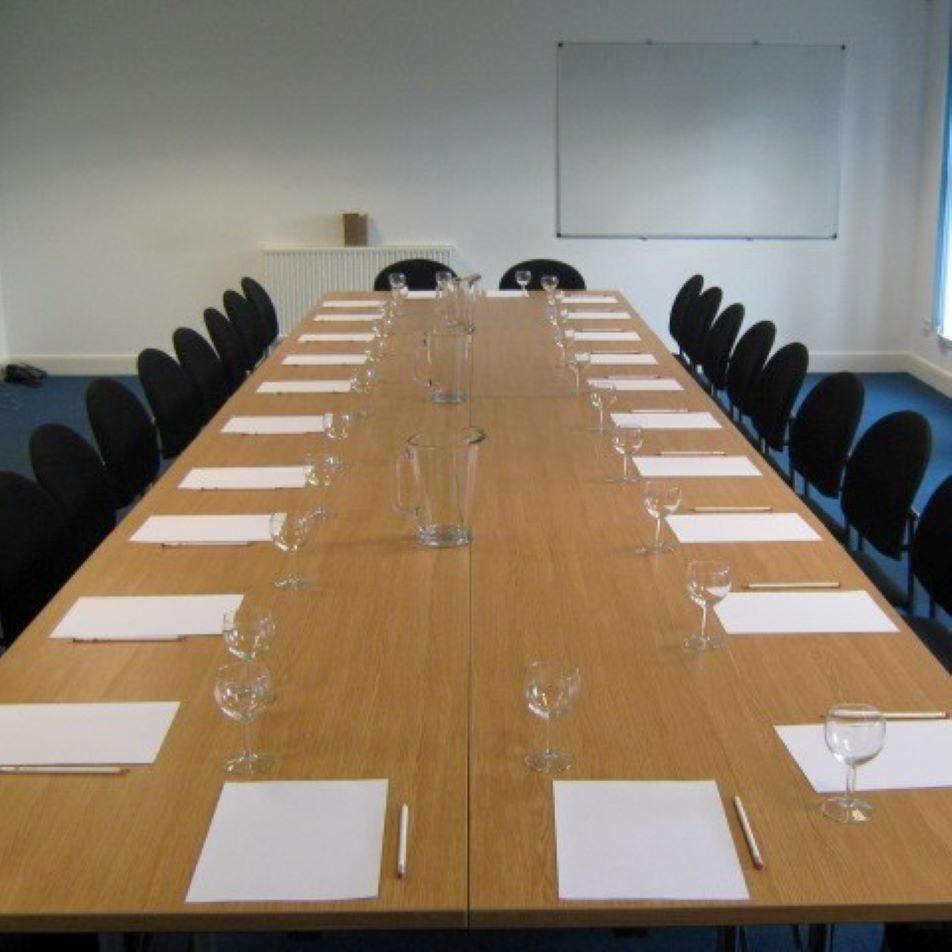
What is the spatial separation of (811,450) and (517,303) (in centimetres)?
259

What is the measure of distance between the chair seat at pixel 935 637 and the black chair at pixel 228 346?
3.59m

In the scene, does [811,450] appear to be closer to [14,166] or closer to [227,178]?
[227,178]

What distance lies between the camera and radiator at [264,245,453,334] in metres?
8.33

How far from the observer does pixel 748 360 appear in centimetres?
536

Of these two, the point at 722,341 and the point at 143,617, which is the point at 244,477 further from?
the point at 722,341

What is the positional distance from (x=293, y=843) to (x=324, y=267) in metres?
6.93

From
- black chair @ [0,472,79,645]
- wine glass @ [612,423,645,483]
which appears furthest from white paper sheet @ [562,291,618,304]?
black chair @ [0,472,79,645]

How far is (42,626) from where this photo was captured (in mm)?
2525

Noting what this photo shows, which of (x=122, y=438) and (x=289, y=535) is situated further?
(x=122, y=438)

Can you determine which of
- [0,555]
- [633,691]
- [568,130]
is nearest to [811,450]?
[633,691]

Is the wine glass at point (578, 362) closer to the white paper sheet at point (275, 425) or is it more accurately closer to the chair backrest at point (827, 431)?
the chair backrest at point (827, 431)

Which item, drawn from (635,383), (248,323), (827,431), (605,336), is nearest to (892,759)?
(827,431)

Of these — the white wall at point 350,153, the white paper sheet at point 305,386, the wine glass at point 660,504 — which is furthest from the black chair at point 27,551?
the white wall at point 350,153

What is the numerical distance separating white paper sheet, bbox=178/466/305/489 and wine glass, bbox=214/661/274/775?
139 centimetres
